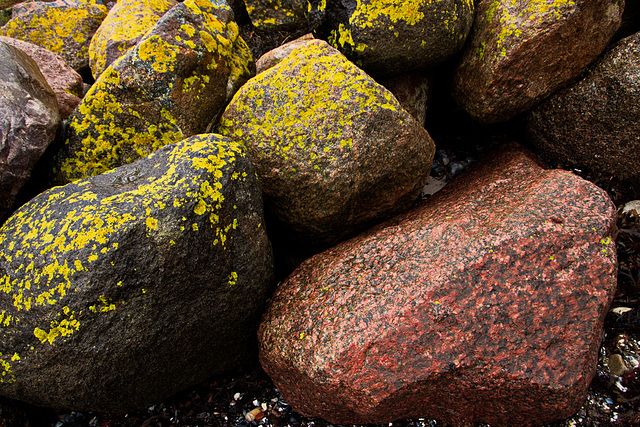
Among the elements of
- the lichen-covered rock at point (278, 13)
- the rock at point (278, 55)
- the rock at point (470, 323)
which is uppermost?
the lichen-covered rock at point (278, 13)

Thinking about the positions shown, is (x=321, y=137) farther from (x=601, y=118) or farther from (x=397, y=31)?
(x=601, y=118)

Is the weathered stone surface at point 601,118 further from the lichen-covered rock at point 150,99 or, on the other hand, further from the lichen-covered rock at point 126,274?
the lichen-covered rock at point 150,99

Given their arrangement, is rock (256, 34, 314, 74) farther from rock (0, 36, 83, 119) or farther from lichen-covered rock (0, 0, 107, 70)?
lichen-covered rock (0, 0, 107, 70)

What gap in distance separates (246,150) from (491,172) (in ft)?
8.56

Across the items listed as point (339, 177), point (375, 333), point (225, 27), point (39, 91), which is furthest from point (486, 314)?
point (39, 91)

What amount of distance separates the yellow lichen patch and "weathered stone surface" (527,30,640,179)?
82.7 inches

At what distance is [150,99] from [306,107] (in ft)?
4.49

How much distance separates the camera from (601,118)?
13.5 ft

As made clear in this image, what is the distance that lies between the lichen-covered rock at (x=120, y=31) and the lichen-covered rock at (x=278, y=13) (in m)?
1.30

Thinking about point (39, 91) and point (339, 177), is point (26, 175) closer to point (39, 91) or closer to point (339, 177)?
point (39, 91)

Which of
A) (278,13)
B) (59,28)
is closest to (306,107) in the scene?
(278,13)

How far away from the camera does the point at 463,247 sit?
295 centimetres

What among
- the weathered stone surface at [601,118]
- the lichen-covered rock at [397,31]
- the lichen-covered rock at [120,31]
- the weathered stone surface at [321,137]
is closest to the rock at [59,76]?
the lichen-covered rock at [120,31]

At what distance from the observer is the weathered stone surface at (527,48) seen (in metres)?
3.67
